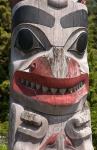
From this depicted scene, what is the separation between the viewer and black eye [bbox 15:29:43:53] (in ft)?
17.5

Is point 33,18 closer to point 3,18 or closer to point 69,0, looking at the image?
point 69,0

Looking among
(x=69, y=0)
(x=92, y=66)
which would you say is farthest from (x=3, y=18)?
(x=69, y=0)

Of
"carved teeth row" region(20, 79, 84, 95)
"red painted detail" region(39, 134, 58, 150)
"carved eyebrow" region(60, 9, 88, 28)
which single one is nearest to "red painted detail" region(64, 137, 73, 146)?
"red painted detail" region(39, 134, 58, 150)

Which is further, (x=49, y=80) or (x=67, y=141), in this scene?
(x=67, y=141)

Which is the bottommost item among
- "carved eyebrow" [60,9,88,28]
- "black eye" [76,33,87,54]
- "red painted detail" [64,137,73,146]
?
"red painted detail" [64,137,73,146]

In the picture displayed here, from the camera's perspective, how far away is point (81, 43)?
5445 mm

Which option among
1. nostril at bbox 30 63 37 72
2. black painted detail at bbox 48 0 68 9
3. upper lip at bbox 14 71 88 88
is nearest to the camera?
upper lip at bbox 14 71 88 88

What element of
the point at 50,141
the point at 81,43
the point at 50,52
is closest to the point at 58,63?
the point at 50,52

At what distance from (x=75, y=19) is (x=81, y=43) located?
0.30m

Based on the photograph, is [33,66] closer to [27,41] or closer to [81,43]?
[27,41]

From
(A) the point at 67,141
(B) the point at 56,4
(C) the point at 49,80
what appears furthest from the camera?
(B) the point at 56,4

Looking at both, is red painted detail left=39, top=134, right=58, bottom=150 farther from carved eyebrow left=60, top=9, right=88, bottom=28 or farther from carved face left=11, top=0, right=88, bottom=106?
carved eyebrow left=60, top=9, right=88, bottom=28

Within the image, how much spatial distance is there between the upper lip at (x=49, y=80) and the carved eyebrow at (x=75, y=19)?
0.63 m

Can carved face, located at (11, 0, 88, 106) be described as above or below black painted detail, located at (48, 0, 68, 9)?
below
